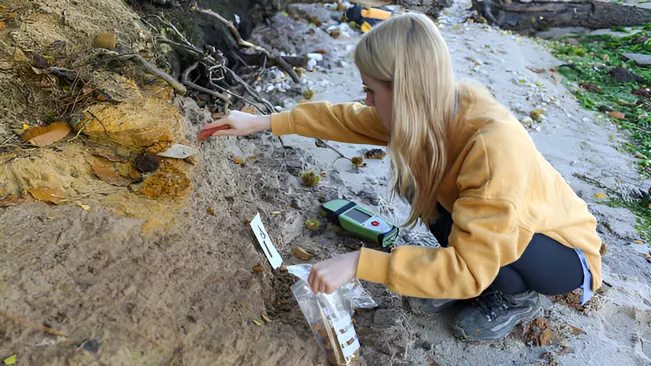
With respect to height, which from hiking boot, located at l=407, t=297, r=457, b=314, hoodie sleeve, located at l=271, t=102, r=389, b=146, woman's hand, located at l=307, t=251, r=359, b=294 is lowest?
hiking boot, located at l=407, t=297, r=457, b=314

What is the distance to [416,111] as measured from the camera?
5.07 ft

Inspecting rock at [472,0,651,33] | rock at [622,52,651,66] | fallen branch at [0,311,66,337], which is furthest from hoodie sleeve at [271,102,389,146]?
rock at [472,0,651,33]

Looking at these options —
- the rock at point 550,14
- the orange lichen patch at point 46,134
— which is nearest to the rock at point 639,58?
the rock at point 550,14

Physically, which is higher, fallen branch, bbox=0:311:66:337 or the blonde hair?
the blonde hair

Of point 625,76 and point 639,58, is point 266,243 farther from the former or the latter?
point 639,58

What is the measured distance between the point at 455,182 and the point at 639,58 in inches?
201

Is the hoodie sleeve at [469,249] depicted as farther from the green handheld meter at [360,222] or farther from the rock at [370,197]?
the rock at [370,197]

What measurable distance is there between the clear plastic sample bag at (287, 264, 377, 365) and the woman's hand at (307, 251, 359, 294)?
0.22 m

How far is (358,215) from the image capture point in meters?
2.52

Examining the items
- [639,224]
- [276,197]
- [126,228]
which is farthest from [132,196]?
[639,224]

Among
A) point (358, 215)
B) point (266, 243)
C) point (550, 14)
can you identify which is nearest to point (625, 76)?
point (550, 14)

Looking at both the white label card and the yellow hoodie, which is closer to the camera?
the yellow hoodie

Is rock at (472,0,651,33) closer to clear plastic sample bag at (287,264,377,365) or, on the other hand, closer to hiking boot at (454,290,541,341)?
hiking boot at (454,290,541,341)

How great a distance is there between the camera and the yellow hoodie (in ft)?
4.76
